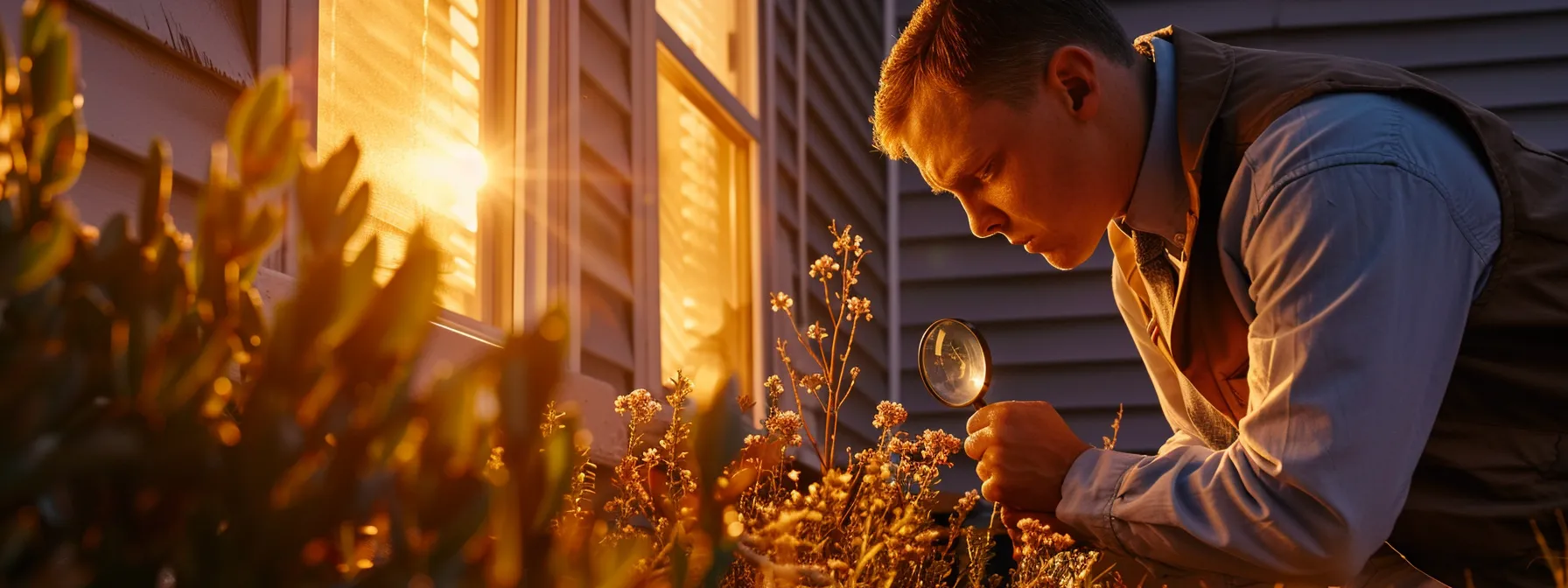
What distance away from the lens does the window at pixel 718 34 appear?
4.63m

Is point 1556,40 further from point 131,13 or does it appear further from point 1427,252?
point 131,13

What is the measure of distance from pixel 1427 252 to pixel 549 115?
2.12 m

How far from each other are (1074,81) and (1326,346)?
674 millimetres

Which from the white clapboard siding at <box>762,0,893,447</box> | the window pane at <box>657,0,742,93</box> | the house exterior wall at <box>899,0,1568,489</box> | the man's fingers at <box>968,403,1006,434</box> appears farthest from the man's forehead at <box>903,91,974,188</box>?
the house exterior wall at <box>899,0,1568,489</box>

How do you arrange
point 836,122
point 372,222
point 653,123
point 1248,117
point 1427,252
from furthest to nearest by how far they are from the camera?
point 836,122 < point 653,123 < point 372,222 < point 1248,117 < point 1427,252

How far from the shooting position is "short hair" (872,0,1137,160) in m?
2.13

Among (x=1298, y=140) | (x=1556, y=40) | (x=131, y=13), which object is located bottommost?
(x=1298, y=140)

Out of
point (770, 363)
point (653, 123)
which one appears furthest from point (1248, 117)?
point (770, 363)

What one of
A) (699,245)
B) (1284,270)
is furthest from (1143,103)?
(699,245)

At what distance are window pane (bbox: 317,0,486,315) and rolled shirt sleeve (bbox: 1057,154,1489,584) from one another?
1.59m

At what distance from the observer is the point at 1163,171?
2.20 metres

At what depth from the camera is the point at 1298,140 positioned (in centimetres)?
180

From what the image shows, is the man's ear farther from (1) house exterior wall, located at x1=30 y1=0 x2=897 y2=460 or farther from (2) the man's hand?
(1) house exterior wall, located at x1=30 y1=0 x2=897 y2=460

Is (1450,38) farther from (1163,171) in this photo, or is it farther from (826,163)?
(1163,171)
